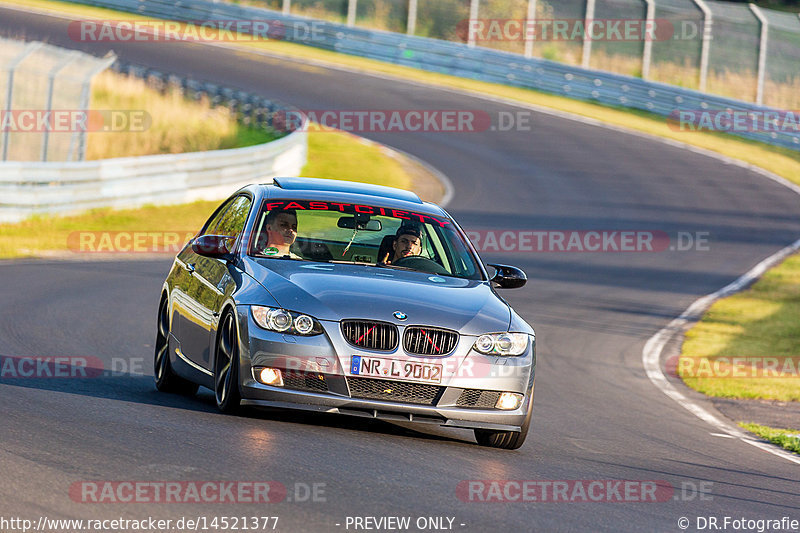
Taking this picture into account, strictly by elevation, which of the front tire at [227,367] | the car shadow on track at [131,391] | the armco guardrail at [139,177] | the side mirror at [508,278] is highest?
the side mirror at [508,278]

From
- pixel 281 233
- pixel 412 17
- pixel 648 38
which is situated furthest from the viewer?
pixel 412 17

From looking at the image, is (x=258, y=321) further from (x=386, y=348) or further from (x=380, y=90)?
(x=380, y=90)

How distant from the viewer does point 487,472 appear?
7.26 metres

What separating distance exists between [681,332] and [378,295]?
33.7ft

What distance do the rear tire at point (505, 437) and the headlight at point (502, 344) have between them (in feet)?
1.21

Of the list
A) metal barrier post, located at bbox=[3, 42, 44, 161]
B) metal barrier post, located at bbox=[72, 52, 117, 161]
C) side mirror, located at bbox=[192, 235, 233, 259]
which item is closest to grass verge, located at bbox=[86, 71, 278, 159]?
metal barrier post, located at bbox=[3, 42, 44, 161]

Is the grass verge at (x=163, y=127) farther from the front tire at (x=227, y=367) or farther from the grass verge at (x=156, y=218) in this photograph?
the front tire at (x=227, y=367)

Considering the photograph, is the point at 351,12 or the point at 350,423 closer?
the point at 350,423

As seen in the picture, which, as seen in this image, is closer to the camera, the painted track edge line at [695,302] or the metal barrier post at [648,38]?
the painted track edge line at [695,302]

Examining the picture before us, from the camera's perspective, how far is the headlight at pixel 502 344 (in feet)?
25.4

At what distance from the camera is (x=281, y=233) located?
871 centimetres

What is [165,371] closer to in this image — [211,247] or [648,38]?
[211,247]

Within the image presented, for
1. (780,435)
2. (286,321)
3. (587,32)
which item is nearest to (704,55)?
(587,32)

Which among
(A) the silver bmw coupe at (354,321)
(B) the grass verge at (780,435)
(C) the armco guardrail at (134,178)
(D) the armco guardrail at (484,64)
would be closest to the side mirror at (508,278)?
(A) the silver bmw coupe at (354,321)
